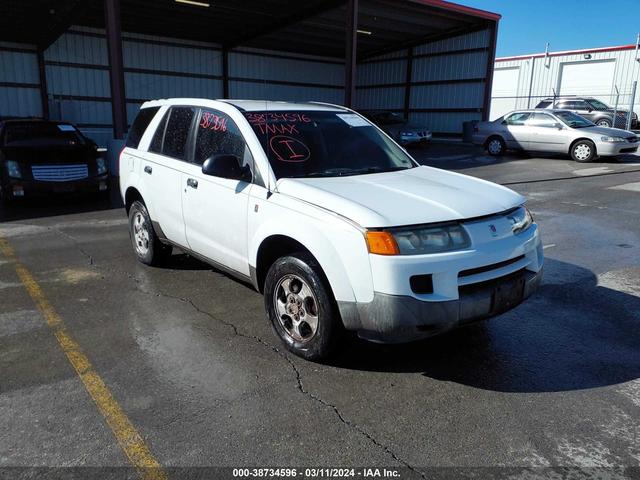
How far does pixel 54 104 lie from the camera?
22859 mm

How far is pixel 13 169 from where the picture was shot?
358 inches

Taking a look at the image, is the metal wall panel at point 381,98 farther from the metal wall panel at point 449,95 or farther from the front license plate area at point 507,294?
the front license plate area at point 507,294

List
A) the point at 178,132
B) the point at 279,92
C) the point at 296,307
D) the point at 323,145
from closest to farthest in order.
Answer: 1. the point at 296,307
2. the point at 323,145
3. the point at 178,132
4. the point at 279,92

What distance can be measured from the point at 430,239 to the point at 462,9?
876 inches

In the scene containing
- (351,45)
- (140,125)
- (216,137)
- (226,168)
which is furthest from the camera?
(351,45)

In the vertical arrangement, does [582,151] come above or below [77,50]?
below

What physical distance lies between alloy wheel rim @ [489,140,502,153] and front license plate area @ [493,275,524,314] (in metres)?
16.3

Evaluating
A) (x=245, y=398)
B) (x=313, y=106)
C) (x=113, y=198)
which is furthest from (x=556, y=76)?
(x=245, y=398)

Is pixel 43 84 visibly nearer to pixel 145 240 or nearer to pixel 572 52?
pixel 145 240

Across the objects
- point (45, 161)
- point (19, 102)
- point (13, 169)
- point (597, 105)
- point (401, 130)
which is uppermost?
point (597, 105)

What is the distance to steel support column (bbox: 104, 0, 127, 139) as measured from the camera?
14.3 meters

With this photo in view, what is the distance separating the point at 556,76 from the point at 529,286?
3860 cm

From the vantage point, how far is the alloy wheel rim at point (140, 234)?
5.80 meters

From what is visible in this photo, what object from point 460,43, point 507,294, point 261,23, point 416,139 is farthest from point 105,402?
point 460,43
